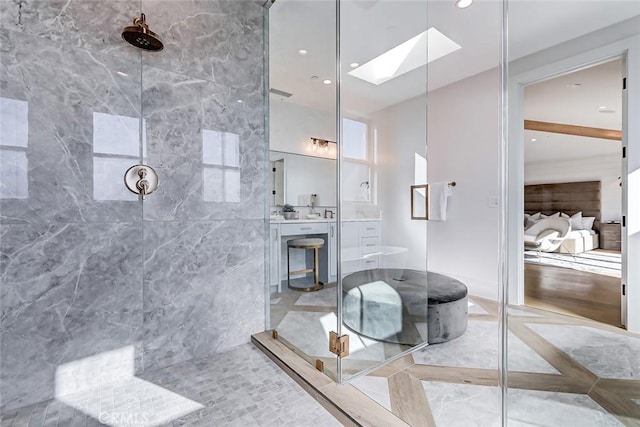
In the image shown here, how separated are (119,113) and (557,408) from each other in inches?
109

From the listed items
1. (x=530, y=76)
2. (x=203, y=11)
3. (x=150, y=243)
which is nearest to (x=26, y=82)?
(x=150, y=243)

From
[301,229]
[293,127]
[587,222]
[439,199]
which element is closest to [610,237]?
[587,222]

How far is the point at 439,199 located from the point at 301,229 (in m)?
2.00

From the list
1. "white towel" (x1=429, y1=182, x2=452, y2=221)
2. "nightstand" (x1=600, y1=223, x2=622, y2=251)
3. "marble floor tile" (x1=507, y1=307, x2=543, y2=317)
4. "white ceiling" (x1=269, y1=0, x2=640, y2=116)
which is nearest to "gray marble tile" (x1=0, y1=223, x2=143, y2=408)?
"white ceiling" (x1=269, y1=0, x2=640, y2=116)

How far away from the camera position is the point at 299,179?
2.53 meters

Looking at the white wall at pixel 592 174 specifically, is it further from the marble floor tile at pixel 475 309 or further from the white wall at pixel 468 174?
the marble floor tile at pixel 475 309

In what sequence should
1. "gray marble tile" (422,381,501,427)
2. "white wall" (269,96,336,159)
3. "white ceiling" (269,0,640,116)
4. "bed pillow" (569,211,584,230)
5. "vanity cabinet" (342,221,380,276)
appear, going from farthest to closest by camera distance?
"bed pillow" (569,211,584,230) → "white wall" (269,96,336,159) → "white ceiling" (269,0,640,116) → "vanity cabinet" (342,221,380,276) → "gray marble tile" (422,381,501,427)

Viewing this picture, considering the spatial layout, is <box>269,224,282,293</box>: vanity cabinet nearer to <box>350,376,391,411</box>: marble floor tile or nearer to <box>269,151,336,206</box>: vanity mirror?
<box>269,151,336,206</box>: vanity mirror

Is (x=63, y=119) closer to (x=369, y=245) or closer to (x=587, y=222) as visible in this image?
(x=369, y=245)

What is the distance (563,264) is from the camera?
12.2 ft

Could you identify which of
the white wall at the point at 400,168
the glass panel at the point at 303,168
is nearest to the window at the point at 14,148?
the glass panel at the point at 303,168

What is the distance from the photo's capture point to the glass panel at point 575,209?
1.55 meters

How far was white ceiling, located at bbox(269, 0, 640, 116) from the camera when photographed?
193 cm

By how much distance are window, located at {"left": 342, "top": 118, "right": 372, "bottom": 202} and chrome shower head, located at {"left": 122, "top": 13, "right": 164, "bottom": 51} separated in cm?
118
